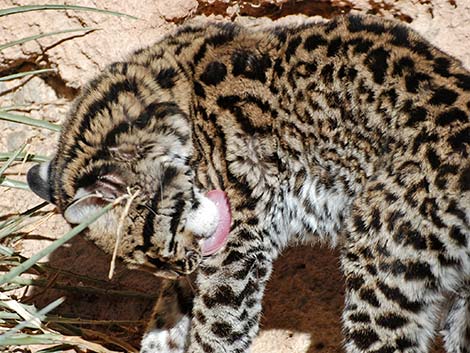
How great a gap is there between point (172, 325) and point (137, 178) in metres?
1.29

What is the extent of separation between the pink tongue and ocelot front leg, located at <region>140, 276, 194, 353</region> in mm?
720

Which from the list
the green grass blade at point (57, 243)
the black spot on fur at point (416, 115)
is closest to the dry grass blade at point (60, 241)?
the green grass blade at point (57, 243)

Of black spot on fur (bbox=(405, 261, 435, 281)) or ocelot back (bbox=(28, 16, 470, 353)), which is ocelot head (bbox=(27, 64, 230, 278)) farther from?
black spot on fur (bbox=(405, 261, 435, 281))

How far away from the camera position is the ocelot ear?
16.3ft

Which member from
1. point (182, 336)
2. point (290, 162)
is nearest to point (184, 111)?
point (290, 162)

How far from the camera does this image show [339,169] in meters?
5.27

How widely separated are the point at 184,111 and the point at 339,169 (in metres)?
0.90

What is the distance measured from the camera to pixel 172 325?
6.00 metres

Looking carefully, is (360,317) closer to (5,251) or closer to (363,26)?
(363,26)

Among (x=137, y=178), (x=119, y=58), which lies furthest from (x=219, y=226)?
(x=119, y=58)

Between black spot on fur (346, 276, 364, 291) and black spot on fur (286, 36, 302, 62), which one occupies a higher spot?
black spot on fur (286, 36, 302, 62)

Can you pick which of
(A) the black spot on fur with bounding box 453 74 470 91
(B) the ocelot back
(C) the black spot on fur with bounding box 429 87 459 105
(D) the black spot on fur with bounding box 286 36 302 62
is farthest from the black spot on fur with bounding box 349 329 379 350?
(D) the black spot on fur with bounding box 286 36 302 62

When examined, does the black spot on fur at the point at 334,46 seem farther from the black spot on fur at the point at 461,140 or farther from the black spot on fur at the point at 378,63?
the black spot on fur at the point at 461,140

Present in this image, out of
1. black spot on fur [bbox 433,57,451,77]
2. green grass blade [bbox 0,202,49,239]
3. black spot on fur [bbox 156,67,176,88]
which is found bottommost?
green grass blade [bbox 0,202,49,239]
